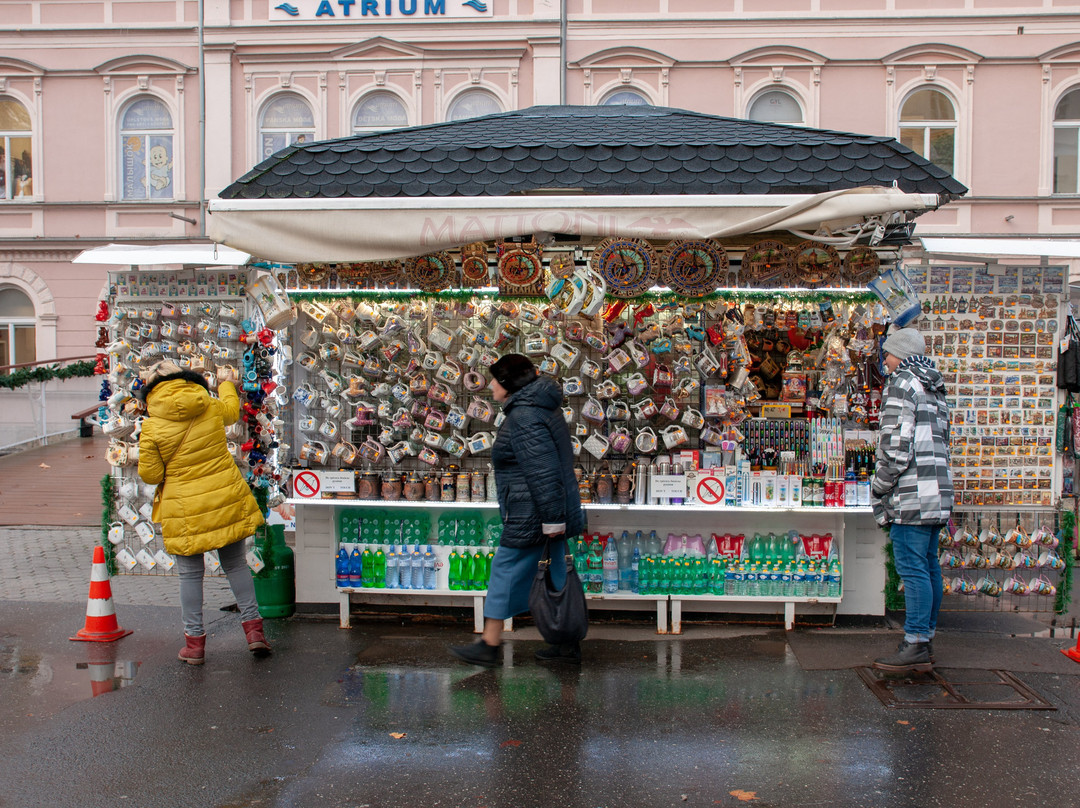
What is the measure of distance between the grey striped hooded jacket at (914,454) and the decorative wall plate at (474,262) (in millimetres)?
2655

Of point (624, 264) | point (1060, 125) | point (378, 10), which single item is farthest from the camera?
point (378, 10)

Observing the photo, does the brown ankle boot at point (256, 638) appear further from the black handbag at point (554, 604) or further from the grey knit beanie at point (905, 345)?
the grey knit beanie at point (905, 345)

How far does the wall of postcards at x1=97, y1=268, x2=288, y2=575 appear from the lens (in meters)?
6.63

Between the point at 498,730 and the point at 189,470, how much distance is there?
7.88ft

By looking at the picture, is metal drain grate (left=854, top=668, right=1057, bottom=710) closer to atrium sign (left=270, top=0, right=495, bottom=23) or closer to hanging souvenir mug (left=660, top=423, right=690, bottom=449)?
hanging souvenir mug (left=660, top=423, right=690, bottom=449)

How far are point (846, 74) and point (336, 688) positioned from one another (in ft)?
47.7

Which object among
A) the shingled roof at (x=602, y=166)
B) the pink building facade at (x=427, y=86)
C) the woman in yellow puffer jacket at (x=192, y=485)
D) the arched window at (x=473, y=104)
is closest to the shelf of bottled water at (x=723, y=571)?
the woman in yellow puffer jacket at (x=192, y=485)

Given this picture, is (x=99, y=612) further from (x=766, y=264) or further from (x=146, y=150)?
(x=146, y=150)

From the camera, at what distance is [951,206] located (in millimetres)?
15539

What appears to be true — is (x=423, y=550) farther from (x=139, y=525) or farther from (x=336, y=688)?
(x=139, y=525)

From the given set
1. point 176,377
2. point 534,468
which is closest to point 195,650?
point 176,377

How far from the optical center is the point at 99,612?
5832 mm

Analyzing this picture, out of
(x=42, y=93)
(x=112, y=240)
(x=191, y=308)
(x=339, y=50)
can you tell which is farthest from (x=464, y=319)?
(x=42, y=93)

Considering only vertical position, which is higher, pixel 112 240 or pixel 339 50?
pixel 339 50
